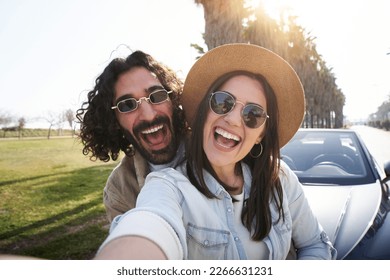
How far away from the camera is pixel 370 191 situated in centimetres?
199

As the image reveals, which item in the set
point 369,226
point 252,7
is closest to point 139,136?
point 369,226

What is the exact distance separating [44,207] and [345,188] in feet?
11.9

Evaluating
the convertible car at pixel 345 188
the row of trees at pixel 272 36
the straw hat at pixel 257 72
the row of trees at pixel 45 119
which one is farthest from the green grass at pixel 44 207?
the row of trees at pixel 272 36

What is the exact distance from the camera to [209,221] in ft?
3.55

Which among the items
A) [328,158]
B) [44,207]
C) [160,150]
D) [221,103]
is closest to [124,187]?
[160,150]

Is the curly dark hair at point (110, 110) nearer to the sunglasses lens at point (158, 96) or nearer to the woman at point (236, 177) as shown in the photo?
the sunglasses lens at point (158, 96)

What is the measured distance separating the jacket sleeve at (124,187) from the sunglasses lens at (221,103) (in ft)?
1.76

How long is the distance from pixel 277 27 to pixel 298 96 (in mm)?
8785

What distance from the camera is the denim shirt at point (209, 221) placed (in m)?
0.89

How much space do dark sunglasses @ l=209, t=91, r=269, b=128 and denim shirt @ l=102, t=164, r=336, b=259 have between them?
0.24 meters

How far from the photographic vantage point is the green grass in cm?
291

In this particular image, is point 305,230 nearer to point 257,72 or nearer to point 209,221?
point 209,221

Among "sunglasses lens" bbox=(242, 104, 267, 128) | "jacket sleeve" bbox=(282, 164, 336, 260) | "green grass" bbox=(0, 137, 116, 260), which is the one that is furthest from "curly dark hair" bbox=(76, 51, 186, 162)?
"jacket sleeve" bbox=(282, 164, 336, 260)
